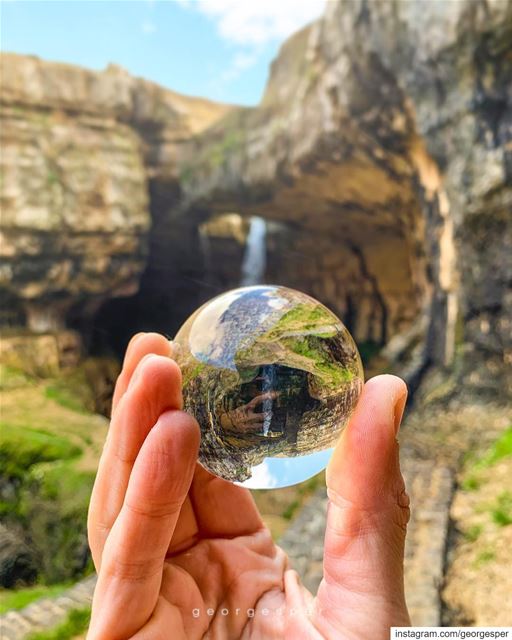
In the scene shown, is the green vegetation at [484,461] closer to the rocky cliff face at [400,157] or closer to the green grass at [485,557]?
the green grass at [485,557]

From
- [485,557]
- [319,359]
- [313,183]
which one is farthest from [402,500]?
[313,183]

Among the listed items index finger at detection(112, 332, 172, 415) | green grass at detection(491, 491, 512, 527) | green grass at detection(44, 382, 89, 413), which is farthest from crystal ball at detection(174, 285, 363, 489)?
green grass at detection(44, 382, 89, 413)

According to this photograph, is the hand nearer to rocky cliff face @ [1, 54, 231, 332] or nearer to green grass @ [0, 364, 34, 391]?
green grass @ [0, 364, 34, 391]

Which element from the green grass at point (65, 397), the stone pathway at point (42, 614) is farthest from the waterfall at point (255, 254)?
the stone pathway at point (42, 614)

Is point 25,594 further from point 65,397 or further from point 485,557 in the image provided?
point 65,397

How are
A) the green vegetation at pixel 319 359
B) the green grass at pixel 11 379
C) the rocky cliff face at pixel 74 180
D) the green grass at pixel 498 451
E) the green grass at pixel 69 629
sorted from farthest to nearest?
the rocky cliff face at pixel 74 180 → the green grass at pixel 11 379 → the green grass at pixel 498 451 → the green grass at pixel 69 629 → the green vegetation at pixel 319 359

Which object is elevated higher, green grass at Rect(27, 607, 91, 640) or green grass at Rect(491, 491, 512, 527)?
green grass at Rect(491, 491, 512, 527)

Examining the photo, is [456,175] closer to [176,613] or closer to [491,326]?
[491,326]

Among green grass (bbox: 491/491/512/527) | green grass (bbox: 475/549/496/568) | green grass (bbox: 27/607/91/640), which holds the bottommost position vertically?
green grass (bbox: 27/607/91/640)
